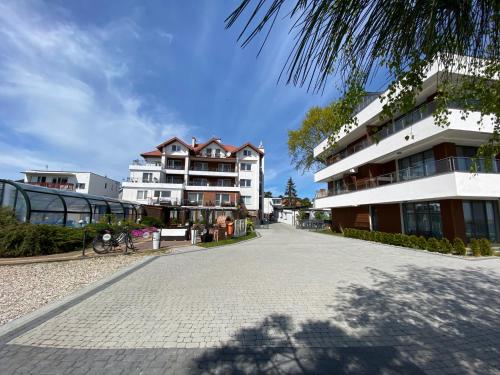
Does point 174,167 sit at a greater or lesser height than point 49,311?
greater

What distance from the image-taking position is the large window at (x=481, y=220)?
1441 centimetres

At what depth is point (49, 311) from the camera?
4.84 meters

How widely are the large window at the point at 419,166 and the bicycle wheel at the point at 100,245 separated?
18058 mm

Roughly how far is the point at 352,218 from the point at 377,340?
929 inches

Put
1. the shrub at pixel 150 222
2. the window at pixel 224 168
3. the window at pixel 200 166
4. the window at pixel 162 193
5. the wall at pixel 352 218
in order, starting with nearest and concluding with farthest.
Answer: the wall at pixel 352 218 < the shrub at pixel 150 222 < the window at pixel 162 193 < the window at pixel 200 166 < the window at pixel 224 168

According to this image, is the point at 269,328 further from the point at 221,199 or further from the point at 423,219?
the point at 221,199

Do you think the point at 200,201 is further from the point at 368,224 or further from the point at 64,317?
the point at 64,317

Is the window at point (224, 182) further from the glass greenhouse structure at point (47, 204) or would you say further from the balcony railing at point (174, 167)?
the glass greenhouse structure at point (47, 204)

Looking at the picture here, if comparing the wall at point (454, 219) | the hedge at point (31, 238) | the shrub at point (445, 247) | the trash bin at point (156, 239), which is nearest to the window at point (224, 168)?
the trash bin at point (156, 239)

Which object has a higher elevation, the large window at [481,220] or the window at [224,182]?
the window at [224,182]

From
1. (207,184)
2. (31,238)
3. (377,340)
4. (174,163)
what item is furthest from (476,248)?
(174,163)

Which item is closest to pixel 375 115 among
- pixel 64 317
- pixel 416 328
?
pixel 416 328

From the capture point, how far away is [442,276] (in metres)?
8.02

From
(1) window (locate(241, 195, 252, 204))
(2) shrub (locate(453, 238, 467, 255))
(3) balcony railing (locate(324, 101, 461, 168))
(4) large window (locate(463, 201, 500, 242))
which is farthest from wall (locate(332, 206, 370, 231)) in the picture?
(1) window (locate(241, 195, 252, 204))
